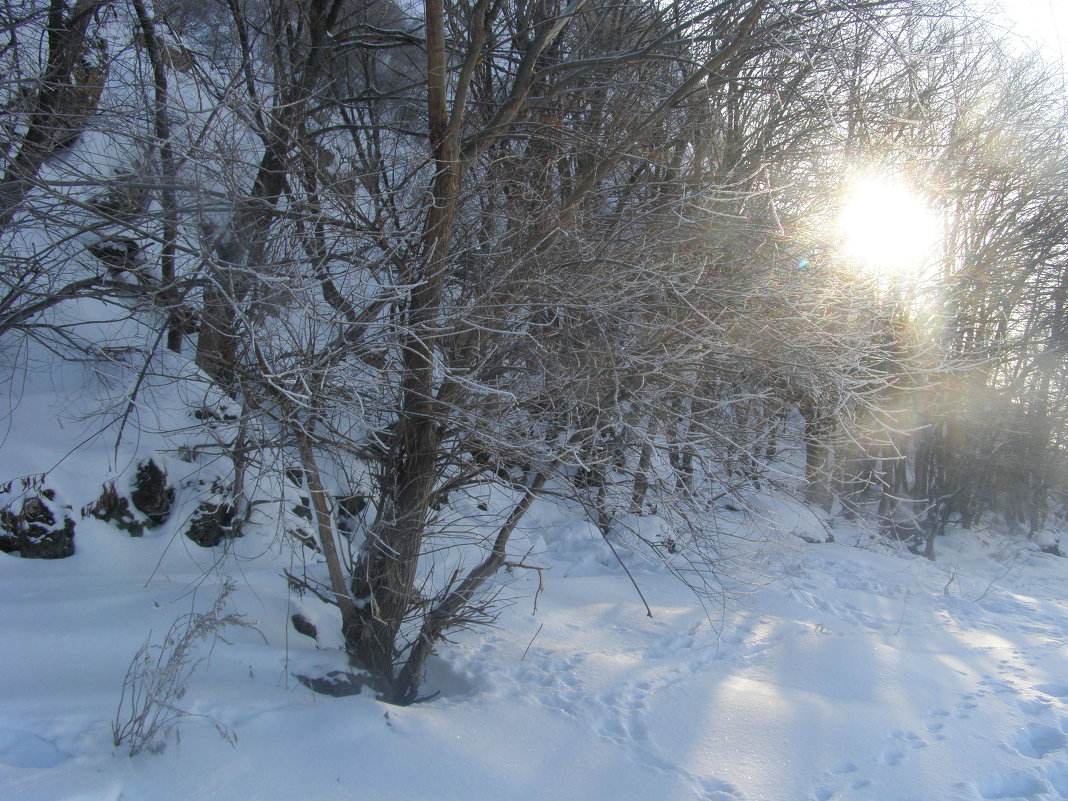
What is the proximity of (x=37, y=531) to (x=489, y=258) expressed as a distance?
4.52 meters

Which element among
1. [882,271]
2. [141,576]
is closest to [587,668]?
[141,576]

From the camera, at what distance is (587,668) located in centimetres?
539

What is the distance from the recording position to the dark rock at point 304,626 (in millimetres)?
5402

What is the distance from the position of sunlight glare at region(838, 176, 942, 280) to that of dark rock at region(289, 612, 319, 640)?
5.33 meters

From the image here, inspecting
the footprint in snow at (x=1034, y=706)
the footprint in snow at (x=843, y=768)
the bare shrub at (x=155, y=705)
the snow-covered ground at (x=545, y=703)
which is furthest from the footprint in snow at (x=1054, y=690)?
the bare shrub at (x=155, y=705)

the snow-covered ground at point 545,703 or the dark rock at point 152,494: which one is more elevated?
the dark rock at point 152,494

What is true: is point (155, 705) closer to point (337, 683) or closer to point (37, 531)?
point (337, 683)

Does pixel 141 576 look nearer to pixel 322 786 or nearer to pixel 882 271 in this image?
pixel 322 786

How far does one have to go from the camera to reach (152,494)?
657cm

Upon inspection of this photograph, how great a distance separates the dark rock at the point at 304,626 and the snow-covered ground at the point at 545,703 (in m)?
0.07

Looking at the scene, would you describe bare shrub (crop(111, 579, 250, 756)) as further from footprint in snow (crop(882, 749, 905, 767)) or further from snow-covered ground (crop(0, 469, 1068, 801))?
footprint in snow (crop(882, 749, 905, 767))

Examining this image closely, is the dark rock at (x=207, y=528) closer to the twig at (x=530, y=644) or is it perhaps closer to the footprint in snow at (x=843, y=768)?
the twig at (x=530, y=644)

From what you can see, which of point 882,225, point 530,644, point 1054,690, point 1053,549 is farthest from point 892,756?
point 1053,549

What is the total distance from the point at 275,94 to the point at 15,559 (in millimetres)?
4205
